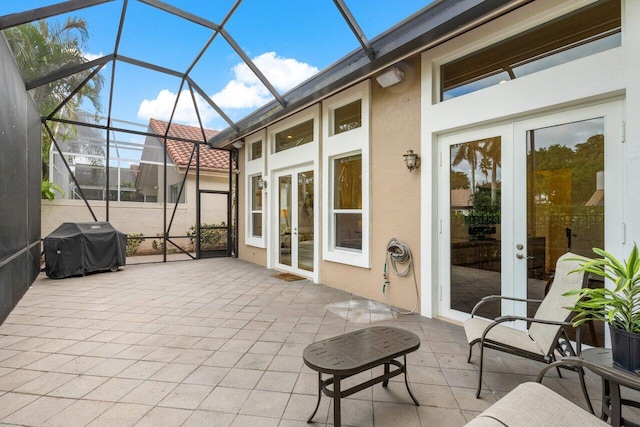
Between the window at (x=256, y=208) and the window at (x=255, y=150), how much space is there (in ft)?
1.72

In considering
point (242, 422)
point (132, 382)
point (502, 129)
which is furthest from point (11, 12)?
point (502, 129)

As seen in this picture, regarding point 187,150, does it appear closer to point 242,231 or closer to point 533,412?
point 242,231

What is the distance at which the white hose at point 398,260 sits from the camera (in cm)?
404

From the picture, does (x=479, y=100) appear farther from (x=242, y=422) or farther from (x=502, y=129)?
(x=242, y=422)

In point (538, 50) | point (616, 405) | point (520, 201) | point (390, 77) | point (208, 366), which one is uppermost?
point (390, 77)

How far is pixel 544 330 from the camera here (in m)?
2.30

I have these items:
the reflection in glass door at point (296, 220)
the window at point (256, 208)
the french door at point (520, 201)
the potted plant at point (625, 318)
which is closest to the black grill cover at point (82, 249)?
the window at point (256, 208)

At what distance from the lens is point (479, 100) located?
330 centimetres

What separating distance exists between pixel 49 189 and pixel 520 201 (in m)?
9.95

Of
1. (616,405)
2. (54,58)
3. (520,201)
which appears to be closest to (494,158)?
(520,201)

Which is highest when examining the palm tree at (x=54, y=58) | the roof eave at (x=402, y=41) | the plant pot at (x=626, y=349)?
the palm tree at (x=54, y=58)

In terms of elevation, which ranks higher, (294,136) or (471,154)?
(294,136)

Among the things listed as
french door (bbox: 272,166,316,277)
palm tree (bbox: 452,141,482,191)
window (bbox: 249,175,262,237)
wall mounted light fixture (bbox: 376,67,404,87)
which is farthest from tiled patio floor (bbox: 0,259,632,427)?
window (bbox: 249,175,262,237)

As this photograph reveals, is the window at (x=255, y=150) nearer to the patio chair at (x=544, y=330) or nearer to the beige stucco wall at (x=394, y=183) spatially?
the beige stucco wall at (x=394, y=183)
